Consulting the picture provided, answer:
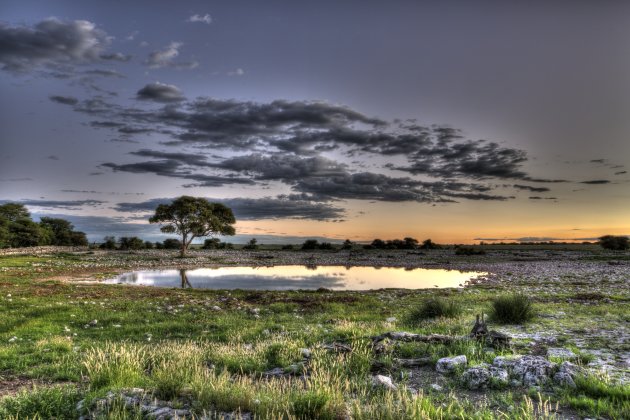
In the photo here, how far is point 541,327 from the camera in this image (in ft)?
45.8

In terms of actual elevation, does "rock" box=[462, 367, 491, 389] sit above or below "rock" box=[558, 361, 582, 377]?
below

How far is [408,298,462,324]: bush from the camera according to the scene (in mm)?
16703

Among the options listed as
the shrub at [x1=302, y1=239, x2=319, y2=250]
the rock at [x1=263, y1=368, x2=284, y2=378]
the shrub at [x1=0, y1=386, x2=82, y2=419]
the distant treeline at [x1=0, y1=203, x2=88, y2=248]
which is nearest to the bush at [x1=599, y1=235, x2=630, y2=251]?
the shrub at [x1=302, y1=239, x2=319, y2=250]

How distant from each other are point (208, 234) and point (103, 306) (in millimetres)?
51962

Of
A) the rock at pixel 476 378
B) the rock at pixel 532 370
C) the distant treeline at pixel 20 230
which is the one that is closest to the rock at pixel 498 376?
the rock at pixel 476 378

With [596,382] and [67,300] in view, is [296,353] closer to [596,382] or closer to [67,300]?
[596,382]

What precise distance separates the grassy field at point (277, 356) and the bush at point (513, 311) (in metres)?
0.37

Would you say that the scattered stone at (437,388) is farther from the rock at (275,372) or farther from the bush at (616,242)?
the bush at (616,242)

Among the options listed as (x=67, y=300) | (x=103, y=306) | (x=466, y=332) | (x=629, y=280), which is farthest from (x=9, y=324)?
(x=629, y=280)

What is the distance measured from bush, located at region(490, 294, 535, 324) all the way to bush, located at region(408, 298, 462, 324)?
72.1 inches

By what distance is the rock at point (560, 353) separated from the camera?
31.0ft

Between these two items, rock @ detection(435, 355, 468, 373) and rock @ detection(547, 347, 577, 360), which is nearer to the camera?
rock @ detection(435, 355, 468, 373)

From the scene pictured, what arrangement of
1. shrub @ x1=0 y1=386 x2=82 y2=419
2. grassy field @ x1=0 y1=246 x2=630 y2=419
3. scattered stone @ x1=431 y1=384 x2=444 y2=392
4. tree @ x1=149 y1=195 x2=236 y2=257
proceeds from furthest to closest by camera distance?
tree @ x1=149 y1=195 x2=236 y2=257 → scattered stone @ x1=431 y1=384 x2=444 y2=392 → shrub @ x1=0 y1=386 x2=82 y2=419 → grassy field @ x1=0 y1=246 x2=630 y2=419

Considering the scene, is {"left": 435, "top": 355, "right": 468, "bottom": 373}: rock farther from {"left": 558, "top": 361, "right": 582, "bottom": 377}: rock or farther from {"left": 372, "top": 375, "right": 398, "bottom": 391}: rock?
{"left": 558, "top": 361, "right": 582, "bottom": 377}: rock
